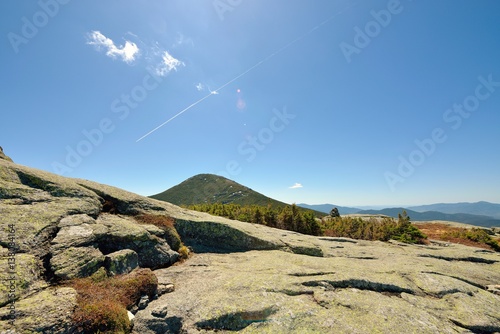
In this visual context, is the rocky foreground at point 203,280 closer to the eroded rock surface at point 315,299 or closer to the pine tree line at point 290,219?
the eroded rock surface at point 315,299

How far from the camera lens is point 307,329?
9562 mm

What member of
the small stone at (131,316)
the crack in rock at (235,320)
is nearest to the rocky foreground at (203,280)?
the crack in rock at (235,320)

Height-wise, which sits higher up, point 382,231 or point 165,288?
point 165,288

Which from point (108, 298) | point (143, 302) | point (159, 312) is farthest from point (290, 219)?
point (108, 298)

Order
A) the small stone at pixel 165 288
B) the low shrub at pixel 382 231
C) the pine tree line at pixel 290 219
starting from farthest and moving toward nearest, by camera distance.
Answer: the pine tree line at pixel 290 219 < the low shrub at pixel 382 231 < the small stone at pixel 165 288

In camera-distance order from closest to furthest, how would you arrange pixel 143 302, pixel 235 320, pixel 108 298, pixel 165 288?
pixel 235 320, pixel 108 298, pixel 143 302, pixel 165 288

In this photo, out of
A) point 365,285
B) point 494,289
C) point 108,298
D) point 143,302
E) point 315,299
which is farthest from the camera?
point 494,289

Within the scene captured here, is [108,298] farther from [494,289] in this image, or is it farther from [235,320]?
[494,289]

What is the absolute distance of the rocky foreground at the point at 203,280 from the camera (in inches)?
383

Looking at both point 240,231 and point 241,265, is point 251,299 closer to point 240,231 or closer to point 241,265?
point 241,265

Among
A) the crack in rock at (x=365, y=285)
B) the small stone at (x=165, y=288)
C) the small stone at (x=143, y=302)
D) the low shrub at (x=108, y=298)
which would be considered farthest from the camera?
the crack in rock at (x=365, y=285)

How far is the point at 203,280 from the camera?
43.2ft

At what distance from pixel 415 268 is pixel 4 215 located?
28.0 m

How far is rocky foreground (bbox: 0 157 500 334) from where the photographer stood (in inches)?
383
